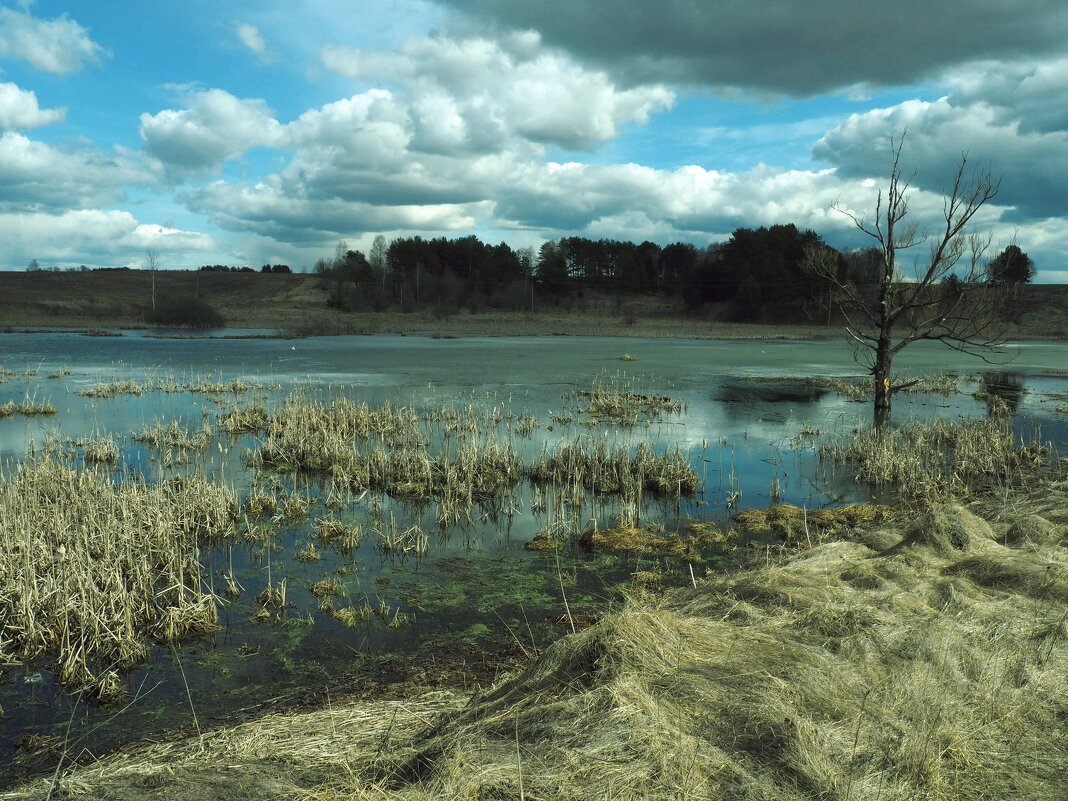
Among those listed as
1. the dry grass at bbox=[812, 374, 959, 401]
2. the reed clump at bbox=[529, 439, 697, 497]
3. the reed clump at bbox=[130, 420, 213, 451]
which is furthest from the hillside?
the reed clump at bbox=[529, 439, 697, 497]

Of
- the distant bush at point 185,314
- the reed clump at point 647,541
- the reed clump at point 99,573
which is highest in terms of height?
the distant bush at point 185,314

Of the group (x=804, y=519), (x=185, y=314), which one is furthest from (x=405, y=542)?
(x=185, y=314)

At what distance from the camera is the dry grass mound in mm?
3904

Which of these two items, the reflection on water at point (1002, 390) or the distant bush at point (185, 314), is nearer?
the reflection on water at point (1002, 390)

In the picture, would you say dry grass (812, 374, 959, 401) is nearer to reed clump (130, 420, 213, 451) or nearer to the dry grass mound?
reed clump (130, 420, 213, 451)

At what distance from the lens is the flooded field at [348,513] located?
6395 mm

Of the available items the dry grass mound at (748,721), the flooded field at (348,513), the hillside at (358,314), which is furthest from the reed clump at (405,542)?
the hillside at (358,314)

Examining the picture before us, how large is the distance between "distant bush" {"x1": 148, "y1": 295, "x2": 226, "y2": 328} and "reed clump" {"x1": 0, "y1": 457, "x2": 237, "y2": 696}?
5579 centimetres

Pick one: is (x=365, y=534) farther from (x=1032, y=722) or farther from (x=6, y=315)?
(x=6, y=315)

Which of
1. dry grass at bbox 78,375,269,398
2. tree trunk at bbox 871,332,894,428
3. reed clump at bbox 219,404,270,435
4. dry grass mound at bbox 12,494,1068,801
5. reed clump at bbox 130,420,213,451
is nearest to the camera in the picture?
dry grass mound at bbox 12,494,1068,801

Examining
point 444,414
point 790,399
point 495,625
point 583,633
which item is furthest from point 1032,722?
point 790,399

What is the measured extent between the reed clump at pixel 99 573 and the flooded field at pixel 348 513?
4 cm

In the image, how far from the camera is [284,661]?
260 inches

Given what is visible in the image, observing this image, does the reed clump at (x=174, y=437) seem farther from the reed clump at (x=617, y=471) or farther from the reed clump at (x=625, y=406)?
the reed clump at (x=625, y=406)
